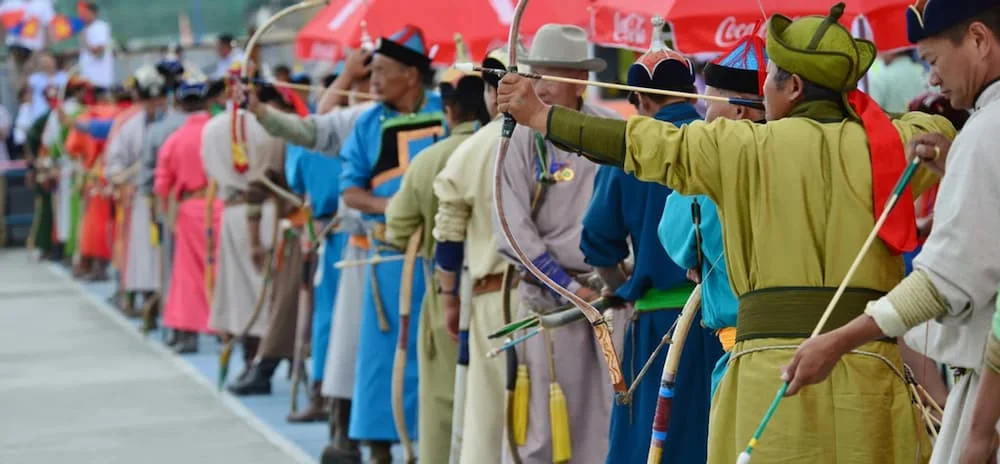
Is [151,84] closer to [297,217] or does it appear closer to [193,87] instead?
[193,87]

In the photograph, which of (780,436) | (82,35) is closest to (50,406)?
(780,436)

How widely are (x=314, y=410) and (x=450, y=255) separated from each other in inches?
132

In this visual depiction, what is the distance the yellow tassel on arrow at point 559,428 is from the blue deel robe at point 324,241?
3203 millimetres

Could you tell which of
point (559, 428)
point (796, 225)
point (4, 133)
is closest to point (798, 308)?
point (796, 225)

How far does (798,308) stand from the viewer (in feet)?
13.5

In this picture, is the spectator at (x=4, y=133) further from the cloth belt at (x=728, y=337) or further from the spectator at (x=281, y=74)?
the cloth belt at (x=728, y=337)

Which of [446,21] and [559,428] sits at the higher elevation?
[446,21]

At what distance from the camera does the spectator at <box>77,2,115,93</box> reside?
71.6 ft

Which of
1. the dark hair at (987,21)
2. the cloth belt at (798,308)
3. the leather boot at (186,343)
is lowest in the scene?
the leather boot at (186,343)

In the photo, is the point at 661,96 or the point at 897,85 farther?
the point at 897,85

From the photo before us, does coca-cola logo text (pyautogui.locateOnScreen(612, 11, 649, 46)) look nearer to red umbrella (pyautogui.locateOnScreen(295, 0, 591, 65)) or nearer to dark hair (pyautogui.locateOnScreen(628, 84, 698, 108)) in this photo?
red umbrella (pyautogui.locateOnScreen(295, 0, 591, 65))

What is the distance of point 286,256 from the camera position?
1064 cm

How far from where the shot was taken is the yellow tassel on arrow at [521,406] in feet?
20.8

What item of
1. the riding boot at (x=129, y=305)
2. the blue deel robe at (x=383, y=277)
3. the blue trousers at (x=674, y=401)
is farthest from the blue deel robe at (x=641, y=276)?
Answer: the riding boot at (x=129, y=305)
